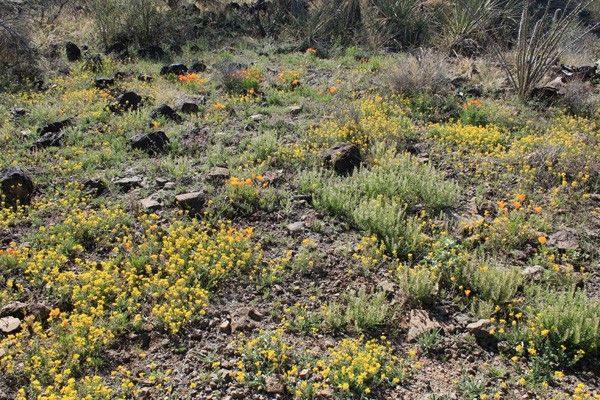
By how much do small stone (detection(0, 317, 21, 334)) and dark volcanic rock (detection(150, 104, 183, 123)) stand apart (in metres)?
4.66

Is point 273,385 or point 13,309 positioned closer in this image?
point 273,385

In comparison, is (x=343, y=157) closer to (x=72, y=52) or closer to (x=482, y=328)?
(x=482, y=328)

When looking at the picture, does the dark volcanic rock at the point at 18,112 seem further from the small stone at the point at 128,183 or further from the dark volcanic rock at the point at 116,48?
the dark volcanic rock at the point at 116,48

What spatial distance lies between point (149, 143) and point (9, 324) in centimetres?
361

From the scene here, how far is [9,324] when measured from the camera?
138 inches

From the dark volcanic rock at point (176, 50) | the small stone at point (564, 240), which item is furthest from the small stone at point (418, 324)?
the dark volcanic rock at point (176, 50)

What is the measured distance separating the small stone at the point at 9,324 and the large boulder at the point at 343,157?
4152mm

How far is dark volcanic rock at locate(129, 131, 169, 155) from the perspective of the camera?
6516 millimetres

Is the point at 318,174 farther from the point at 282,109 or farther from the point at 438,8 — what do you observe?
the point at 438,8

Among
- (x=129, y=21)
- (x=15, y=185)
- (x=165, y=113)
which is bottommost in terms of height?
(x=15, y=185)

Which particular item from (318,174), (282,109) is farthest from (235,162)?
(282,109)

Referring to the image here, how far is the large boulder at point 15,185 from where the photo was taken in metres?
5.18

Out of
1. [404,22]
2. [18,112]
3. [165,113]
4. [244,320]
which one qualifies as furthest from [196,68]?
[244,320]

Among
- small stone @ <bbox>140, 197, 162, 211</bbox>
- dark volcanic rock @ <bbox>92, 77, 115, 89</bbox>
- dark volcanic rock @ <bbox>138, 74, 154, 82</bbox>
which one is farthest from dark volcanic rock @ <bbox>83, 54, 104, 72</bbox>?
small stone @ <bbox>140, 197, 162, 211</bbox>
